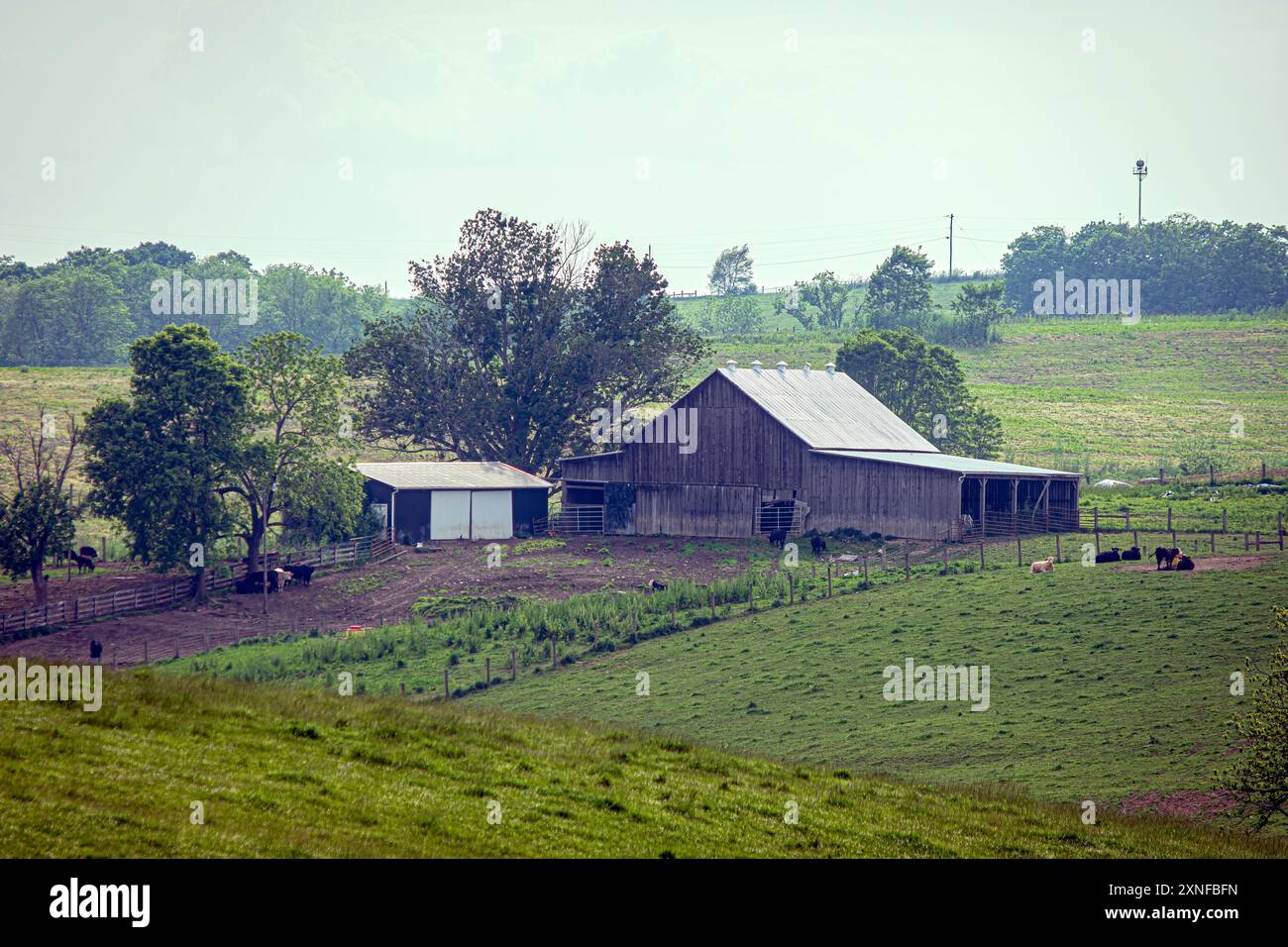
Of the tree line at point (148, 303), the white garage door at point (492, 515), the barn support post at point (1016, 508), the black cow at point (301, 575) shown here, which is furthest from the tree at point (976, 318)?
the black cow at point (301, 575)

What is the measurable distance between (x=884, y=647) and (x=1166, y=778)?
13673mm

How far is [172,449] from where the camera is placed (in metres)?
53.8

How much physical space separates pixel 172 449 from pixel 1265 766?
42.8m

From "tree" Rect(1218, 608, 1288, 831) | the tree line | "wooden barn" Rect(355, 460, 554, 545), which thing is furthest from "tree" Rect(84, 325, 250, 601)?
the tree line

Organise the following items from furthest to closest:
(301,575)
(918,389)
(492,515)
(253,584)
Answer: (918,389)
(492,515)
(301,575)
(253,584)

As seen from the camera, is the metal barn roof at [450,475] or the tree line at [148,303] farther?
the tree line at [148,303]

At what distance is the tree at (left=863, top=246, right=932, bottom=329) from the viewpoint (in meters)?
145

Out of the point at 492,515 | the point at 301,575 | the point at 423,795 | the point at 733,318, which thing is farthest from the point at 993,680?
the point at 733,318

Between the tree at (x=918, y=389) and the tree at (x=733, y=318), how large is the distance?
76.1 metres

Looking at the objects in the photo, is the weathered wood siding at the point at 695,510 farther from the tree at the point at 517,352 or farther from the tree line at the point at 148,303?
the tree line at the point at 148,303

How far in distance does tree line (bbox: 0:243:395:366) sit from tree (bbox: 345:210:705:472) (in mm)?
66859

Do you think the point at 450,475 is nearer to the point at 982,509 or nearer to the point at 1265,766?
the point at 982,509

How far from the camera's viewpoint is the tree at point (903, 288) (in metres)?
145
